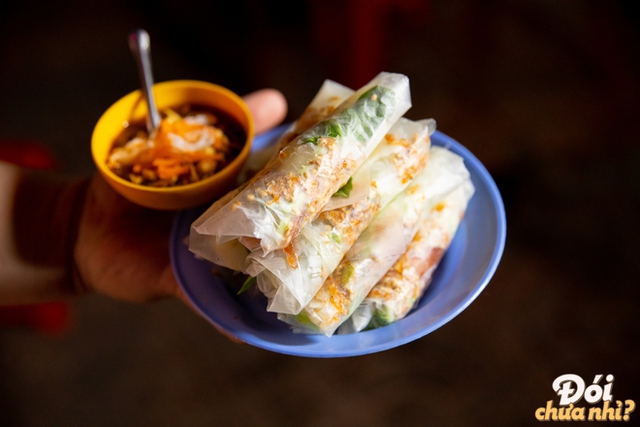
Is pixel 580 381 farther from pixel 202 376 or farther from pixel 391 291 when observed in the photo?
pixel 202 376

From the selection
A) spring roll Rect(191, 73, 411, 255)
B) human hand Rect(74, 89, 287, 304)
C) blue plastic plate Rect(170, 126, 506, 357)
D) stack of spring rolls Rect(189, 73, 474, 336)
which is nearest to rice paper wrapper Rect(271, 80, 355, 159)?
stack of spring rolls Rect(189, 73, 474, 336)

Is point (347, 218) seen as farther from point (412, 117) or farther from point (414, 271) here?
point (412, 117)

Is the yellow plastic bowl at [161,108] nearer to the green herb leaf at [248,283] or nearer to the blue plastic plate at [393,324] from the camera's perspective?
the blue plastic plate at [393,324]

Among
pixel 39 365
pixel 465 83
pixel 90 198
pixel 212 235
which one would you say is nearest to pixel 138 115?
pixel 90 198

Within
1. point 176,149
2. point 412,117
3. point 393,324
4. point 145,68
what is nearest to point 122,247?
point 176,149

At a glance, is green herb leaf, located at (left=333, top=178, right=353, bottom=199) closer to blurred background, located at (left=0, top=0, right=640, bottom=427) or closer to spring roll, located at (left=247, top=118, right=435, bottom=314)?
spring roll, located at (left=247, top=118, right=435, bottom=314)

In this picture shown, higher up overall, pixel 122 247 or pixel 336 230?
pixel 336 230
